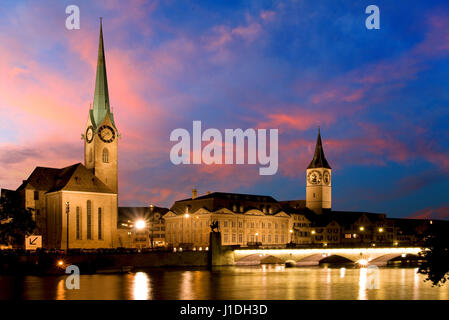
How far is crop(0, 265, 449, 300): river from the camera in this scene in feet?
185

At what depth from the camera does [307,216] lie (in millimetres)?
171750

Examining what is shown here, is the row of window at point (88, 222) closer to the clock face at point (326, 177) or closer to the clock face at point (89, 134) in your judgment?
the clock face at point (89, 134)

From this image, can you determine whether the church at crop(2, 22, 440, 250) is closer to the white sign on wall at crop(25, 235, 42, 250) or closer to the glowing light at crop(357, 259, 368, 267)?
the glowing light at crop(357, 259, 368, 267)

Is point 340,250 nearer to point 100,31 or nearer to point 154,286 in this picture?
point 154,286

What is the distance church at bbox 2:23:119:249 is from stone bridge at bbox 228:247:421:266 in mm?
23802

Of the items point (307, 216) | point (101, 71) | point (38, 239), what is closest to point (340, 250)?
point (38, 239)

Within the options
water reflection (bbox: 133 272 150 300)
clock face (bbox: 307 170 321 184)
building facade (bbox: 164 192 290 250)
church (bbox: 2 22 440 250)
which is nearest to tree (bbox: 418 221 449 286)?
water reflection (bbox: 133 272 150 300)

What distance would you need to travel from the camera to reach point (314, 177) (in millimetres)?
196750

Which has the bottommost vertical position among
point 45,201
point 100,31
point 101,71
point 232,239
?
point 232,239

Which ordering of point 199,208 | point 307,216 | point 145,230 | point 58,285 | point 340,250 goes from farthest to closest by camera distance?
point 307,216 < point 145,230 < point 199,208 < point 340,250 < point 58,285

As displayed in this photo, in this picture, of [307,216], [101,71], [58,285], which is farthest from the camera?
[307,216]

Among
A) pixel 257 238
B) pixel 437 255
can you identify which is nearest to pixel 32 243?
pixel 437 255
